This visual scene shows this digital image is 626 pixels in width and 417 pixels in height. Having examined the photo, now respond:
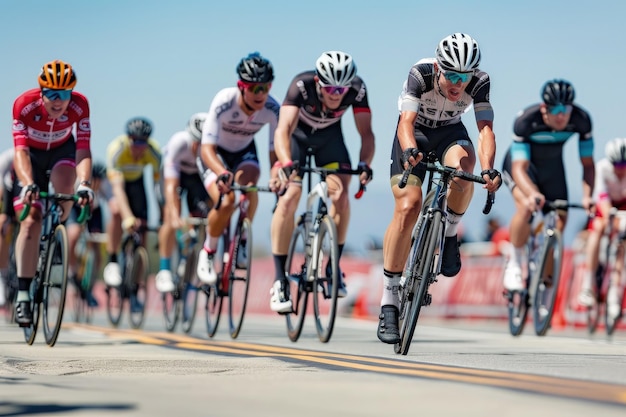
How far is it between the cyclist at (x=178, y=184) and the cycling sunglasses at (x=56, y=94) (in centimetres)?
432

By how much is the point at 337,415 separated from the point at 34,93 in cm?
678

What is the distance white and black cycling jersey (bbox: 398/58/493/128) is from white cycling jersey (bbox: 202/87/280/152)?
11.8 feet

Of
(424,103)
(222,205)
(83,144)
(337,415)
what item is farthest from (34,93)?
(337,415)

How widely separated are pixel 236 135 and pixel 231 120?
0.19 metres

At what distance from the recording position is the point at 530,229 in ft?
43.8

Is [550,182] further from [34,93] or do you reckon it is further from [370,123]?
[34,93]

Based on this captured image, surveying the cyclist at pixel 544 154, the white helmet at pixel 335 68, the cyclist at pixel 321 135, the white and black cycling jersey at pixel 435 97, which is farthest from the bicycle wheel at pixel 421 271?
the cyclist at pixel 544 154

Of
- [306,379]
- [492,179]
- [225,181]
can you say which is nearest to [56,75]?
[225,181]

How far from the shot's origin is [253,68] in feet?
39.7

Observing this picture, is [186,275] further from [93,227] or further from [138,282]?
[93,227]

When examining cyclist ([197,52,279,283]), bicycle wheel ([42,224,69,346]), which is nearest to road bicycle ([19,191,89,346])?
bicycle wheel ([42,224,69,346])

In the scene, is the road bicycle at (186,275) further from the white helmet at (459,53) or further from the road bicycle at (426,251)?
the white helmet at (459,53)

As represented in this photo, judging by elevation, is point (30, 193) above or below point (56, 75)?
below

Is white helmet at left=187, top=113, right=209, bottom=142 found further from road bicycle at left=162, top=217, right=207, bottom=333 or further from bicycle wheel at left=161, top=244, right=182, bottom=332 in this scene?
bicycle wheel at left=161, top=244, right=182, bottom=332
